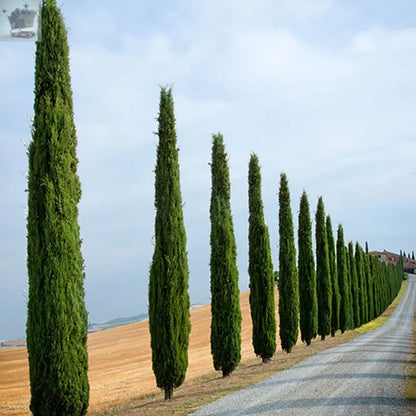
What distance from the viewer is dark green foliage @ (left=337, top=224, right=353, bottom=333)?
134ft

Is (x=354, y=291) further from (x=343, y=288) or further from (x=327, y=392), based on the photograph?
(x=327, y=392)

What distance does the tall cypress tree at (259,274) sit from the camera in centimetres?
2200

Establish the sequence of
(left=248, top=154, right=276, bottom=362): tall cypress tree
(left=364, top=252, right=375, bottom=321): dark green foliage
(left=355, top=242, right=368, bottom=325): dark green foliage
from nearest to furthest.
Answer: (left=248, top=154, right=276, bottom=362): tall cypress tree, (left=355, top=242, right=368, bottom=325): dark green foliage, (left=364, top=252, right=375, bottom=321): dark green foliage

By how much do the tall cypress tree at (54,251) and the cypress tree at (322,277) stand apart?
2665 cm

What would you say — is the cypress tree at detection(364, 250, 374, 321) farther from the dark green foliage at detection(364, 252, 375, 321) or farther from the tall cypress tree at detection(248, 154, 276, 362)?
the tall cypress tree at detection(248, 154, 276, 362)

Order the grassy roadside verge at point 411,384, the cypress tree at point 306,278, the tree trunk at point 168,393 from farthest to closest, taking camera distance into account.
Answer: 1. the cypress tree at point 306,278
2. the tree trunk at point 168,393
3. the grassy roadside verge at point 411,384

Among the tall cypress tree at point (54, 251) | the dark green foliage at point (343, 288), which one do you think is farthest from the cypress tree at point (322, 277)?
the tall cypress tree at point (54, 251)

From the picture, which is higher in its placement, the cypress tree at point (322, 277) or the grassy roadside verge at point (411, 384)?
the cypress tree at point (322, 277)

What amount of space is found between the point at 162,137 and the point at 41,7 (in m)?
5.10

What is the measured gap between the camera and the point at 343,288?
1662 inches

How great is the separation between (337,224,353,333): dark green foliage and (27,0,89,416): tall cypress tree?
33.2 metres

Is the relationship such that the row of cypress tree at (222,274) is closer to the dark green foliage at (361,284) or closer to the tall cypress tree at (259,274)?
the tall cypress tree at (259,274)

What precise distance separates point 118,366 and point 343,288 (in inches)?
779

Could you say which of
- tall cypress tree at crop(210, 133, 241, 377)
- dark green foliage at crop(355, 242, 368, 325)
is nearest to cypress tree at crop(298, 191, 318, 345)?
tall cypress tree at crop(210, 133, 241, 377)
